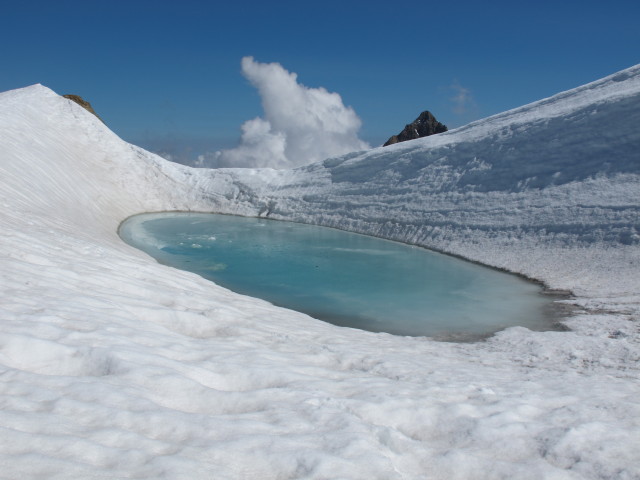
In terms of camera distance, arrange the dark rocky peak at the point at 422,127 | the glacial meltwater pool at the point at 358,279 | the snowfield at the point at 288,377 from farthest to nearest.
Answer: the dark rocky peak at the point at 422,127 < the glacial meltwater pool at the point at 358,279 < the snowfield at the point at 288,377

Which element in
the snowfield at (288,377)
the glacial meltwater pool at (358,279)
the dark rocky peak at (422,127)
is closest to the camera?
the snowfield at (288,377)

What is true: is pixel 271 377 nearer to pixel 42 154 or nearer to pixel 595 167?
pixel 595 167

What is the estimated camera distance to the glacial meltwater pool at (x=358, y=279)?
11578mm

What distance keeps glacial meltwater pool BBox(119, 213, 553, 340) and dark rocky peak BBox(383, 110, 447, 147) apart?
3132 cm

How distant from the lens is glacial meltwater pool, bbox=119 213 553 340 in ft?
38.0

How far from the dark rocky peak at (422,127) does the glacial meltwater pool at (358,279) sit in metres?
31.3

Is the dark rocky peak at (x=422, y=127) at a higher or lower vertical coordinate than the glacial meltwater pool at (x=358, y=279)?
higher

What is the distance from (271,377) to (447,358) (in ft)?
11.1

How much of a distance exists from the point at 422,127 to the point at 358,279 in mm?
42262

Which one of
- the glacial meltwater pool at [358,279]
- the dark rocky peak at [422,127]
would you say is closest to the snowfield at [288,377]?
the glacial meltwater pool at [358,279]

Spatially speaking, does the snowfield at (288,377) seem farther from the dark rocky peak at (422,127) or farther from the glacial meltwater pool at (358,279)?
the dark rocky peak at (422,127)

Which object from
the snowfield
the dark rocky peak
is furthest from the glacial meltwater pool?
the dark rocky peak

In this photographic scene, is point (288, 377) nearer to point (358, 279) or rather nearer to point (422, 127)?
point (358, 279)

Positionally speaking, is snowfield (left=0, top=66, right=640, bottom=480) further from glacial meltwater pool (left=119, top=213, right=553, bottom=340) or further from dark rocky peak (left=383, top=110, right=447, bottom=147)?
dark rocky peak (left=383, top=110, right=447, bottom=147)
